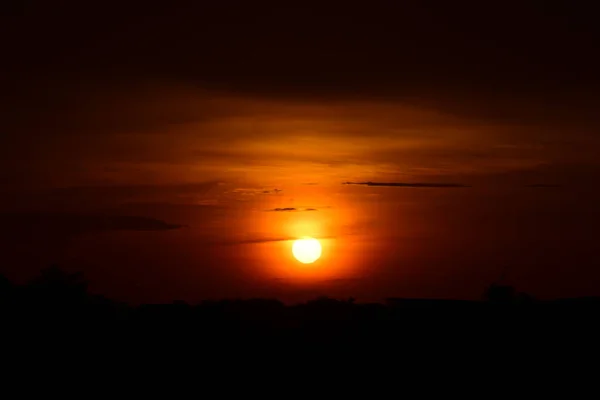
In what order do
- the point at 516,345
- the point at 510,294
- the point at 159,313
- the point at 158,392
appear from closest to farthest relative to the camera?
the point at 158,392
the point at 516,345
the point at 159,313
the point at 510,294

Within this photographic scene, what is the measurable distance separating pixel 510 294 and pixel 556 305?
4.23 m

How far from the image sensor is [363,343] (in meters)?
31.4

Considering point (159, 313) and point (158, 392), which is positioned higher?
point (159, 313)

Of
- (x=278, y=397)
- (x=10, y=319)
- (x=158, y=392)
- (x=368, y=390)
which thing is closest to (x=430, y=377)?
(x=368, y=390)

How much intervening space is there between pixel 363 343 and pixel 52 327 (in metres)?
8.31

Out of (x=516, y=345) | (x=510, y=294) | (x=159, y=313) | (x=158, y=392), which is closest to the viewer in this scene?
(x=158, y=392)

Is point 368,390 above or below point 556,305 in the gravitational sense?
below

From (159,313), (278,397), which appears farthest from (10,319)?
(278,397)

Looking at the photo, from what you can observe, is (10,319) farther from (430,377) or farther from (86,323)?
(430,377)

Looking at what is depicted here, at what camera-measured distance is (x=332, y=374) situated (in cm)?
2958

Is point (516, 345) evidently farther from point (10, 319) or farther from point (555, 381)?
point (10, 319)

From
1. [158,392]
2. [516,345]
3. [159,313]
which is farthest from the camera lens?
[159,313]

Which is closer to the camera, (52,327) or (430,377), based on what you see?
(430,377)

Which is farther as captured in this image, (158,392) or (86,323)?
(86,323)
